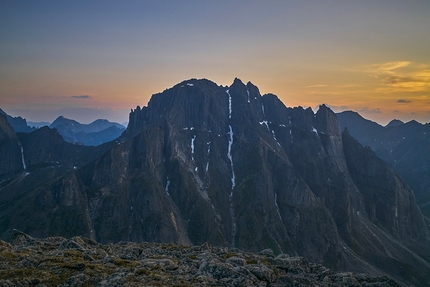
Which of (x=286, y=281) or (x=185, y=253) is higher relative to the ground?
(x=286, y=281)

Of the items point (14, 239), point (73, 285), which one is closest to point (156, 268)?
point (73, 285)

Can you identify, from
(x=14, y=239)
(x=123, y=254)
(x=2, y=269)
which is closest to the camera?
(x=2, y=269)

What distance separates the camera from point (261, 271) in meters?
43.2

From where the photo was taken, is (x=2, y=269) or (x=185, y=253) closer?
(x=2, y=269)

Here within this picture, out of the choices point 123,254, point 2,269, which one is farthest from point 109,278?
point 123,254

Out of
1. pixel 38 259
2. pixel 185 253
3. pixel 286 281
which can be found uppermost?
pixel 38 259

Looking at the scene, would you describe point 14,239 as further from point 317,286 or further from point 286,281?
point 317,286

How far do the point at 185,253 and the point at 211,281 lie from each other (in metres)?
25.0

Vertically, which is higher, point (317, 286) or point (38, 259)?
point (38, 259)

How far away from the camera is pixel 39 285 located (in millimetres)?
33406

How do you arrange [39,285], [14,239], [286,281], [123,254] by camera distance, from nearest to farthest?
[39,285] < [286,281] < [123,254] < [14,239]

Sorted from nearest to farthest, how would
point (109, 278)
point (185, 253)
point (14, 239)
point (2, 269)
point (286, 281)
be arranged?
point (109, 278)
point (2, 269)
point (286, 281)
point (185, 253)
point (14, 239)

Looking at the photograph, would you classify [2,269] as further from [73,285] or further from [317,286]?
[317,286]

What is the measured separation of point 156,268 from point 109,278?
8.47 meters
